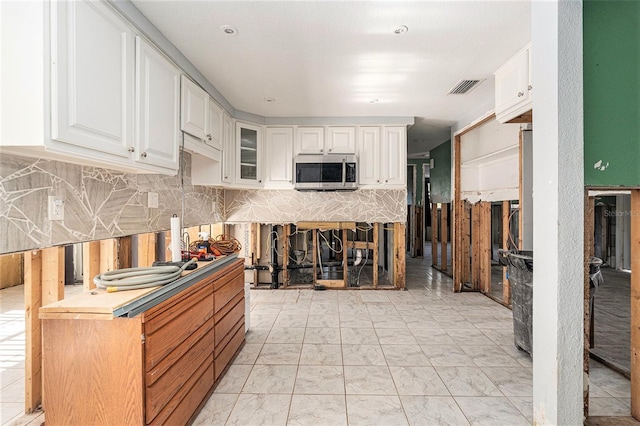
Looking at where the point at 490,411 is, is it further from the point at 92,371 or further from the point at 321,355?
the point at 92,371

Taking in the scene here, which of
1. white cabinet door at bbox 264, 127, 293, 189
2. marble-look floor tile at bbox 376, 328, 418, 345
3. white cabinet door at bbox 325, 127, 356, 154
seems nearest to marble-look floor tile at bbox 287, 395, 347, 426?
marble-look floor tile at bbox 376, 328, 418, 345

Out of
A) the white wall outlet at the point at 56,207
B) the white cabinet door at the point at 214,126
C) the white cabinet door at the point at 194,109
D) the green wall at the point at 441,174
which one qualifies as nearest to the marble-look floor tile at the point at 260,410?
the white wall outlet at the point at 56,207

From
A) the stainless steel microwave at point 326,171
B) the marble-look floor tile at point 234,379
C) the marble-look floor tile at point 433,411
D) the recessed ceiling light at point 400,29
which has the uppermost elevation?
the recessed ceiling light at point 400,29

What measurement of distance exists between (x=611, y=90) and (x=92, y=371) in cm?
275

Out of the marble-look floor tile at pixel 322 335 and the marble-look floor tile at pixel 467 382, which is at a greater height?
the marble-look floor tile at pixel 322 335

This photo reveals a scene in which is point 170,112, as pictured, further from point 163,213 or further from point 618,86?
point 618,86

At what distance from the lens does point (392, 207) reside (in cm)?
475

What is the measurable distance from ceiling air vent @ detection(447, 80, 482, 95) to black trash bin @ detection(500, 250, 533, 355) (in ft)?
5.93

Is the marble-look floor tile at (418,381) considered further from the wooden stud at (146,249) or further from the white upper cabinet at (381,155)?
the white upper cabinet at (381,155)

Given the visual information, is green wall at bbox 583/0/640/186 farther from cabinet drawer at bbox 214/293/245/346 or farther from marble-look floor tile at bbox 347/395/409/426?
cabinet drawer at bbox 214/293/245/346

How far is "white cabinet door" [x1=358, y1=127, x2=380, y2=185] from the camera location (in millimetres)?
4613

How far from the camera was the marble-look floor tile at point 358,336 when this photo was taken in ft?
9.64

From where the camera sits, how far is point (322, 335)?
10.2 ft

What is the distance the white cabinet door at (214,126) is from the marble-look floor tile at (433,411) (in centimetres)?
282
